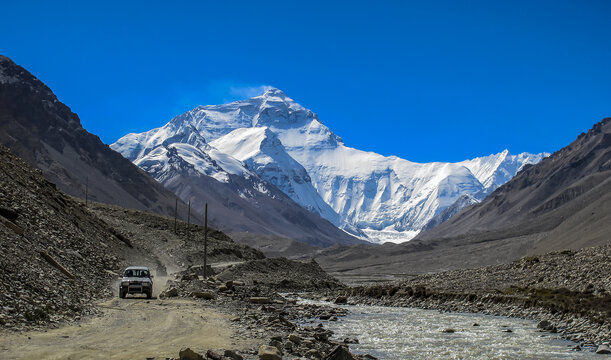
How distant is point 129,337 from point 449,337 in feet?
62.2

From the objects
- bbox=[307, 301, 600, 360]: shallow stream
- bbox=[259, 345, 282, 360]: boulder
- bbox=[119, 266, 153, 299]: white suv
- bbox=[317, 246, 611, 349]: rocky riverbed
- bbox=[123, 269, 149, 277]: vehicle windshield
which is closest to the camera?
bbox=[259, 345, 282, 360]: boulder

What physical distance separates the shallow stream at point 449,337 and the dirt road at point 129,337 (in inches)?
287

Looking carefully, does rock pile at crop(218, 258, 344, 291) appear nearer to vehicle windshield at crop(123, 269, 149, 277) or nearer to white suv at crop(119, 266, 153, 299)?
vehicle windshield at crop(123, 269, 149, 277)

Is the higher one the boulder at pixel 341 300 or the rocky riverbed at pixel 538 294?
the rocky riverbed at pixel 538 294

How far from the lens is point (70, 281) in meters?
36.7

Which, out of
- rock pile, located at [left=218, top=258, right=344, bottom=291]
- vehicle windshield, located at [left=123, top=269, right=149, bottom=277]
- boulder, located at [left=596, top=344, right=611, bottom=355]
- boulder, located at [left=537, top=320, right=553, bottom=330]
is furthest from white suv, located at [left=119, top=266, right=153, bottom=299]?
rock pile, located at [left=218, top=258, right=344, bottom=291]

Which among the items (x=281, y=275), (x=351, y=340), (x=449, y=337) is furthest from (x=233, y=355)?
(x=281, y=275)

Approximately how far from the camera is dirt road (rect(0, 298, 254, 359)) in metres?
20.7

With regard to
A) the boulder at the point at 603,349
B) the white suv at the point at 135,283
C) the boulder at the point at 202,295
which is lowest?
the boulder at the point at 603,349

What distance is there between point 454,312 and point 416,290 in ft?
43.5

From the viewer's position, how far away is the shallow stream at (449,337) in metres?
30.2

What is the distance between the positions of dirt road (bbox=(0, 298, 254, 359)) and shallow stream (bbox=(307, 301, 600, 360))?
7.28 m

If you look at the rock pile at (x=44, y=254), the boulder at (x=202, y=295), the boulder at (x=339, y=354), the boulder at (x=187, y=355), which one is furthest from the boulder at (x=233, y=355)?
the boulder at (x=202, y=295)

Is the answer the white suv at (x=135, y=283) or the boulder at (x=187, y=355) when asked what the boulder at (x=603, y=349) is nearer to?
the boulder at (x=187, y=355)
